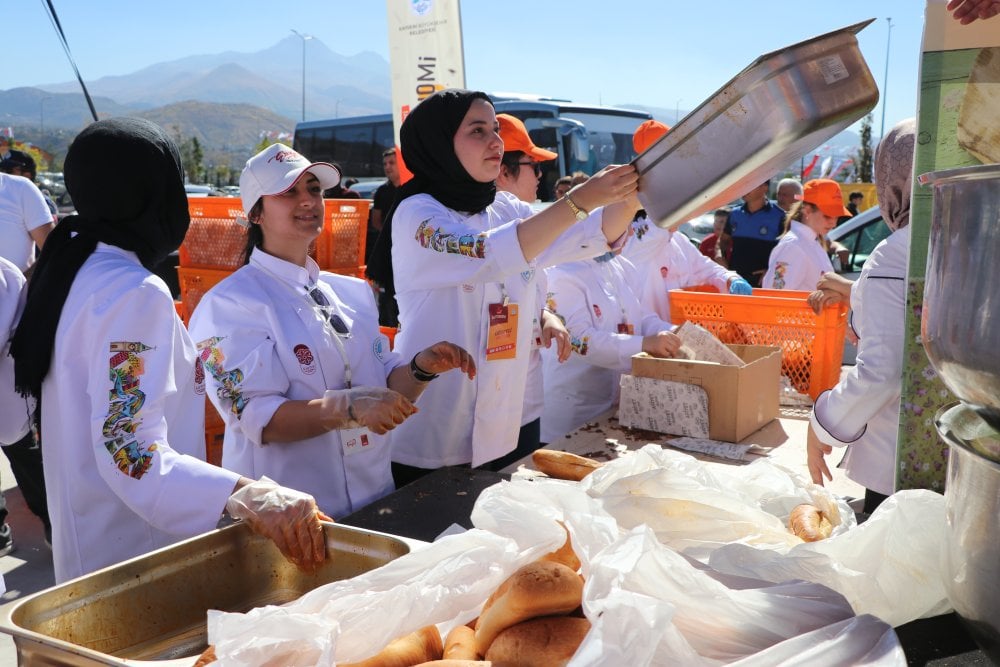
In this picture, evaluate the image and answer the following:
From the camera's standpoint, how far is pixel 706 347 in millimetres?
3182

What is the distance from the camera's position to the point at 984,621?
39.2 inches

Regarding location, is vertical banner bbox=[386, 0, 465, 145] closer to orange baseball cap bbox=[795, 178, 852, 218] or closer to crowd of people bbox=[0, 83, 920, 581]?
crowd of people bbox=[0, 83, 920, 581]

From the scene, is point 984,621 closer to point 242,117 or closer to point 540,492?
point 540,492

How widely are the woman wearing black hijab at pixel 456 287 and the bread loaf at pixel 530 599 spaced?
145cm

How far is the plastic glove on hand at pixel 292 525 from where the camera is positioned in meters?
1.39

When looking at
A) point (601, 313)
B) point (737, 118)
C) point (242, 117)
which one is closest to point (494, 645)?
point (737, 118)

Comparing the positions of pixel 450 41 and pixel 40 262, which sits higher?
pixel 450 41

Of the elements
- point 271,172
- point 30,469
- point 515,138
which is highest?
point 515,138

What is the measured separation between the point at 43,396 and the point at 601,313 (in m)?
2.37

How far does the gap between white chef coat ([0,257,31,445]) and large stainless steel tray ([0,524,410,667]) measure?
2.66 feet

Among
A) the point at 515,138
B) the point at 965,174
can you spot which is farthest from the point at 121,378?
the point at 515,138

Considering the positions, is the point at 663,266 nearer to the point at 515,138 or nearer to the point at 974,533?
the point at 515,138

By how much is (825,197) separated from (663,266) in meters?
1.76

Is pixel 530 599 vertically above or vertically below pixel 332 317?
below
